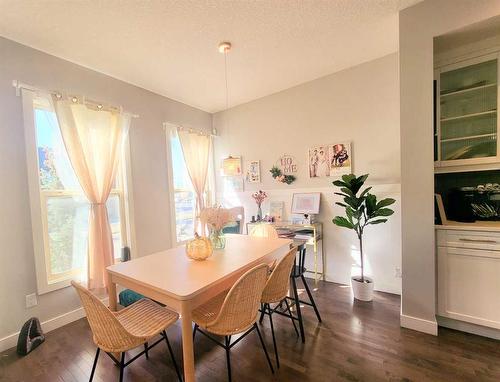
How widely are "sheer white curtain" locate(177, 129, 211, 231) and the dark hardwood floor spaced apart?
81.8 inches

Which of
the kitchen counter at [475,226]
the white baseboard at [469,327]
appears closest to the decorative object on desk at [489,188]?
the kitchen counter at [475,226]

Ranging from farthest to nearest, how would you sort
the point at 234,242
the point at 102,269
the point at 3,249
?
the point at 102,269, the point at 234,242, the point at 3,249

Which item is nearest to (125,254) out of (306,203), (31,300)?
(31,300)

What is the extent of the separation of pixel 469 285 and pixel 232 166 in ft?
10.2

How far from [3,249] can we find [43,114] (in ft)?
4.30

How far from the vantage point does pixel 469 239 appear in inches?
72.0

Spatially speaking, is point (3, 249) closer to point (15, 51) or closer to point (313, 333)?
point (15, 51)

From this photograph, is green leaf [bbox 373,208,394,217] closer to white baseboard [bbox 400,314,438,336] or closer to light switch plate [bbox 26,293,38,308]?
white baseboard [bbox 400,314,438,336]

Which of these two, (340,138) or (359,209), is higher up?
(340,138)

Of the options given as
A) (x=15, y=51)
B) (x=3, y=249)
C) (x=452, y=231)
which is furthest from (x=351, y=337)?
(x=15, y=51)

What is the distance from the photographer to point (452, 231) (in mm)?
1883

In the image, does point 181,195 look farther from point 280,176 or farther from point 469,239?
point 469,239

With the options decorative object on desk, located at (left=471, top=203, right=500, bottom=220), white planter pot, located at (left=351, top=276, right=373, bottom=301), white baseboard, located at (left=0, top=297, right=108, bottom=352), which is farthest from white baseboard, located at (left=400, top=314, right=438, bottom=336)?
white baseboard, located at (left=0, top=297, right=108, bottom=352)

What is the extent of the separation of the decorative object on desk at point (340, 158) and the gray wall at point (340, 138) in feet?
0.23
